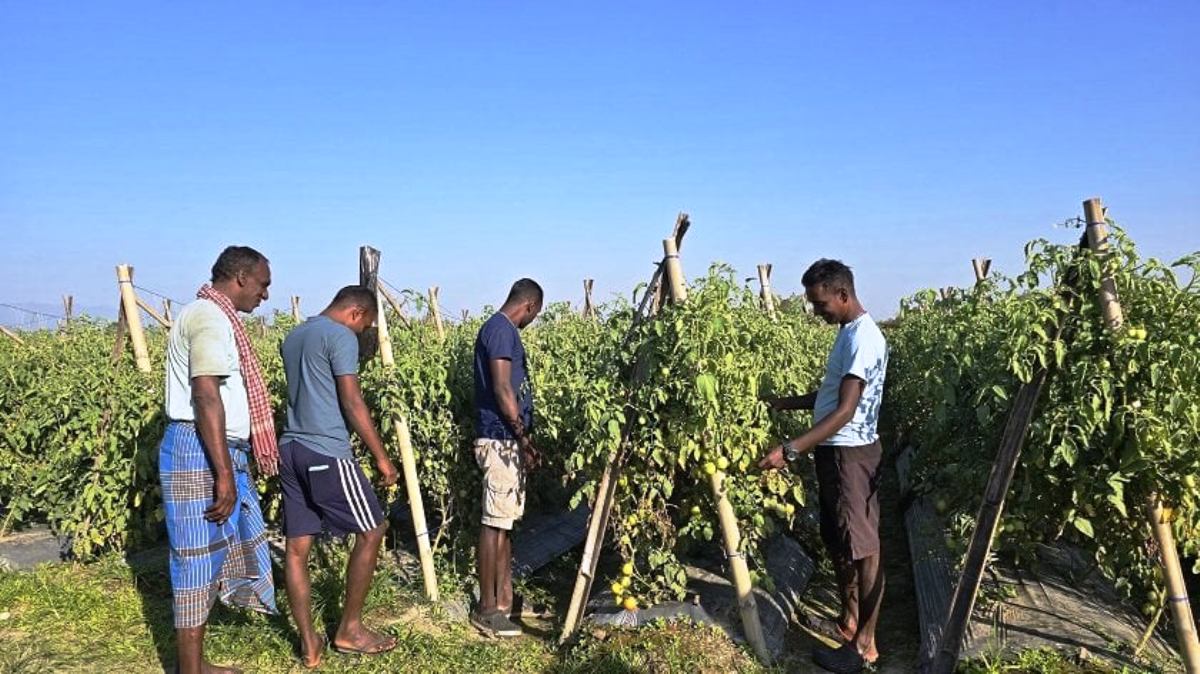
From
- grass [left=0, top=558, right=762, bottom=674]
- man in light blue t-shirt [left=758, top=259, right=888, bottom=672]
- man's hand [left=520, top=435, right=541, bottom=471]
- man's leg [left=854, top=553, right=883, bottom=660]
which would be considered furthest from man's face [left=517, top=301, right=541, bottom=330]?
man's leg [left=854, top=553, right=883, bottom=660]

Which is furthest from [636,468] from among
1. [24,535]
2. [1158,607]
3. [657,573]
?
[24,535]

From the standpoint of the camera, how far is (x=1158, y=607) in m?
3.55

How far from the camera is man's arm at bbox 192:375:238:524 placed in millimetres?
3352

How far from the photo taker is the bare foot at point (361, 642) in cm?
400

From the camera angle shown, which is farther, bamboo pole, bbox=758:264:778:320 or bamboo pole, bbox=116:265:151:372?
bamboo pole, bbox=758:264:778:320

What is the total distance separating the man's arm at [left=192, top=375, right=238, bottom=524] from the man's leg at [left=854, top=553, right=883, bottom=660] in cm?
290

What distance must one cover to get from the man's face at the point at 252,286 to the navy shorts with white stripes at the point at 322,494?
68 centimetres

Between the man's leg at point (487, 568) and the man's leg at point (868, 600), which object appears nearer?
the man's leg at point (868, 600)

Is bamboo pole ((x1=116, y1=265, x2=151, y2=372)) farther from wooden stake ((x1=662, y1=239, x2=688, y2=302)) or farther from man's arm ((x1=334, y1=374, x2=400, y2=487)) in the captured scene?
wooden stake ((x1=662, y1=239, x2=688, y2=302))

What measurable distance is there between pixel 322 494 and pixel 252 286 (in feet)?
3.36

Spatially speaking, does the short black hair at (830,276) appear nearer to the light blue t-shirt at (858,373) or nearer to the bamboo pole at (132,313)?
the light blue t-shirt at (858,373)

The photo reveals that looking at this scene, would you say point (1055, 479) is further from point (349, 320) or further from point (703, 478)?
point (349, 320)

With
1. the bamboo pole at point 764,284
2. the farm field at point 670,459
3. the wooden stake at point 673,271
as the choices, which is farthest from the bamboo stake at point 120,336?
the bamboo pole at point 764,284

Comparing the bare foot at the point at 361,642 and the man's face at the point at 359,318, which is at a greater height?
the man's face at the point at 359,318
